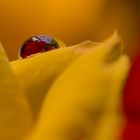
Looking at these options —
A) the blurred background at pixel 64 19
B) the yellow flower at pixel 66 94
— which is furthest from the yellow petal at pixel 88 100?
the blurred background at pixel 64 19

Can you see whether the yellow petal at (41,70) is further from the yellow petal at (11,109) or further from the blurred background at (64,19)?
the blurred background at (64,19)

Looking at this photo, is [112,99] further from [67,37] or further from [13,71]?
[67,37]

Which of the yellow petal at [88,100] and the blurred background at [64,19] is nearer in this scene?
the yellow petal at [88,100]

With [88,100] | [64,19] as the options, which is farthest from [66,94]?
[64,19]

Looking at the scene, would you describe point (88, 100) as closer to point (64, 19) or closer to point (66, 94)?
point (66, 94)

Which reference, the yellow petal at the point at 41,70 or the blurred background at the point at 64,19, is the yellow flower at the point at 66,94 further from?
the blurred background at the point at 64,19

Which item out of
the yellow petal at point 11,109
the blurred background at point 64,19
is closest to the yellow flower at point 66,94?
the yellow petal at point 11,109

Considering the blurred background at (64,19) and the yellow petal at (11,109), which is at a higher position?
the yellow petal at (11,109)

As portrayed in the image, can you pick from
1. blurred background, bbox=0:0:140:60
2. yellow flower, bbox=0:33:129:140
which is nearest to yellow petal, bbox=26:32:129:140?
yellow flower, bbox=0:33:129:140
